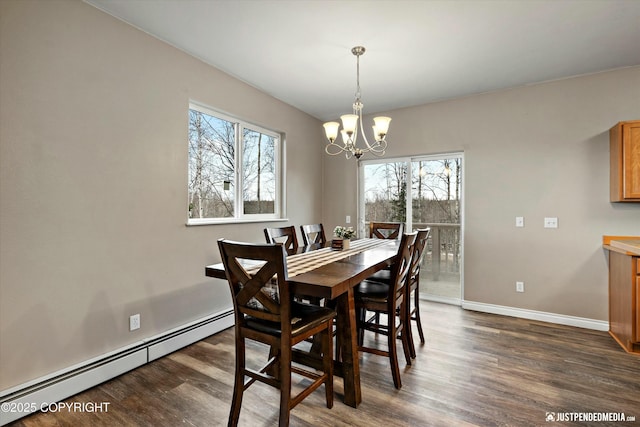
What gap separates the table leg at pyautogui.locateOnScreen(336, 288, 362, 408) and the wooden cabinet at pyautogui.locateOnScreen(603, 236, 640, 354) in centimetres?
241

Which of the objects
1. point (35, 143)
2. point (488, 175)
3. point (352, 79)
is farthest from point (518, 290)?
point (35, 143)

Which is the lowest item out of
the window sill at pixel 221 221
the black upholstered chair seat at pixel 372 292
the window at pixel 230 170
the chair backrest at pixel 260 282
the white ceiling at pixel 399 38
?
the black upholstered chair seat at pixel 372 292

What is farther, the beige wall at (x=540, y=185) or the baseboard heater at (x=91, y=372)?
the beige wall at (x=540, y=185)

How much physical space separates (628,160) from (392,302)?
2625 mm

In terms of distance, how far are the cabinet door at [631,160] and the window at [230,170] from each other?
3.54 meters

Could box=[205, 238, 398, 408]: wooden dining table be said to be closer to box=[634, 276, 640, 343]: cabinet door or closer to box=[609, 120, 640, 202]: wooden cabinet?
box=[634, 276, 640, 343]: cabinet door

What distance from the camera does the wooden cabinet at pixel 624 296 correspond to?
2482mm

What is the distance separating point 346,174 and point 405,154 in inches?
36.3

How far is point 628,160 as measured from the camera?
108 inches

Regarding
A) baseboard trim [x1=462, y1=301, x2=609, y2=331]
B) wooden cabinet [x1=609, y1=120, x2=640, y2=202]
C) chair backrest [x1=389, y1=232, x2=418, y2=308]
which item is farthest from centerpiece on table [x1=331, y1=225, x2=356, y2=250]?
wooden cabinet [x1=609, y1=120, x2=640, y2=202]

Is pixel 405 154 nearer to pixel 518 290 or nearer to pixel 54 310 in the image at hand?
pixel 518 290

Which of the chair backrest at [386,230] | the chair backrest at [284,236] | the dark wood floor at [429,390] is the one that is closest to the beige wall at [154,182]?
the dark wood floor at [429,390]

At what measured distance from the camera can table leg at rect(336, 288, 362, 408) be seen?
6.08 feet

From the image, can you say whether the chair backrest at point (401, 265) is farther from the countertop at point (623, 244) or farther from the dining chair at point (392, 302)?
the countertop at point (623, 244)
